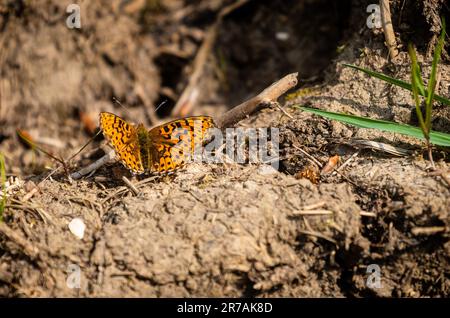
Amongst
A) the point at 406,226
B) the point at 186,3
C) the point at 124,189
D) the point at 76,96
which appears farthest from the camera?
the point at 186,3

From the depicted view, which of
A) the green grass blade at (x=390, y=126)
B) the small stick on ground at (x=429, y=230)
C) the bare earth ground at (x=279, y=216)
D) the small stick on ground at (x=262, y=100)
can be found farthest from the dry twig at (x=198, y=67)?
the small stick on ground at (x=429, y=230)

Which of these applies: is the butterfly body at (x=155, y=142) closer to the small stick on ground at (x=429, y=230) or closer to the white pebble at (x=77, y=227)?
the white pebble at (x=77, y=227)

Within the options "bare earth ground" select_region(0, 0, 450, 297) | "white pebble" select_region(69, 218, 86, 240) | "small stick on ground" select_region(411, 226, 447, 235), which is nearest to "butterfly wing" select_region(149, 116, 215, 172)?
"bare earth ground" select_region(0, 0, 450, 297)

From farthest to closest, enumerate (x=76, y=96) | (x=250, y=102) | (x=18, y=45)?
(x=76, y=96)
(x=18, y=45)
(x=250, y=102)

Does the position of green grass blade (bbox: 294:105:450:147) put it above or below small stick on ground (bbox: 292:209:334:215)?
above

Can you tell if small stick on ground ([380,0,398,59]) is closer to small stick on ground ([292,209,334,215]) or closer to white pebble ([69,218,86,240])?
small stick on ground ([292,209,334,215])

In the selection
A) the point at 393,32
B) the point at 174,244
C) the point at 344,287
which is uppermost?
the point at 393,32

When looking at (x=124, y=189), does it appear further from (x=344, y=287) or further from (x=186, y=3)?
(x=186, y=3)

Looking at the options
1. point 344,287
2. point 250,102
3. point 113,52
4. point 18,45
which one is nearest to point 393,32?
point 250,102
